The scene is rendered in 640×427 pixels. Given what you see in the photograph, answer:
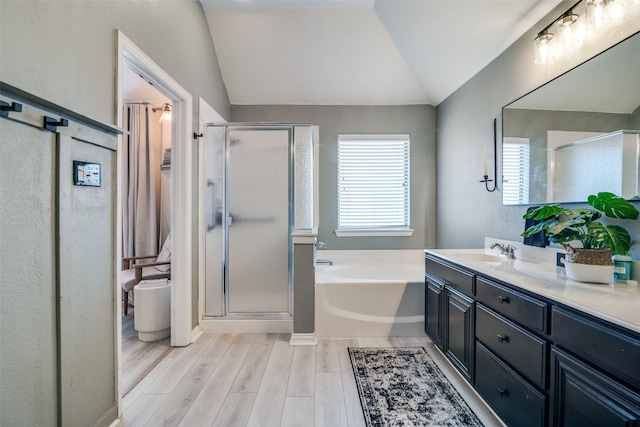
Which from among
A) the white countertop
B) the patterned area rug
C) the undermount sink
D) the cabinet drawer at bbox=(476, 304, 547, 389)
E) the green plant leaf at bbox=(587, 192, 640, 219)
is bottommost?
the patterned area rug

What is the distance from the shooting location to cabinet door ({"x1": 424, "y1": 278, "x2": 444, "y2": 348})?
2309mm

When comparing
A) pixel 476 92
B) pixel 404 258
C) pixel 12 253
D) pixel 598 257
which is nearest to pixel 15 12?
pixel 12 253

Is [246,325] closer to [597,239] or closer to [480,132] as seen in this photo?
[597,239]

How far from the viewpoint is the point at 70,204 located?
4.38 ft

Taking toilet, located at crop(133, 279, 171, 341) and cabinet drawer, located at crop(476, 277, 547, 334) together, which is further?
toilet, located at crop(133, 279, 171, 341)

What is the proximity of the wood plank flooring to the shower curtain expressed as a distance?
3.69 feet

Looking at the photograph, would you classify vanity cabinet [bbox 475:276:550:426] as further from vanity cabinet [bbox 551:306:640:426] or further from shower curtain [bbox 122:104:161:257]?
shower curtain [bbox 122:104:161:257]

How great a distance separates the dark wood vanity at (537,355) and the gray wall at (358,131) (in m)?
1.78

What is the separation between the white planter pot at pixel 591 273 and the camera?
139cm

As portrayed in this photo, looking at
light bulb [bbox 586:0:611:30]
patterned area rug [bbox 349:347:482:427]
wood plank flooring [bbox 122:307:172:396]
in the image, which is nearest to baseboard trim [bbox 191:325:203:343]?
wood plank flooring [bbox 122:307:172:396]

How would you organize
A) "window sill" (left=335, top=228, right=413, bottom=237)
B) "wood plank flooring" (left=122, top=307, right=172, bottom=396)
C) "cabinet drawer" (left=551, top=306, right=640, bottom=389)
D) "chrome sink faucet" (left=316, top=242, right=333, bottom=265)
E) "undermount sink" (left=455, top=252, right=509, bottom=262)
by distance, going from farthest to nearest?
"window sill" (left=335, top=228, right=413, bottom=237)
"chrome sink faucet" (left=316, top=242, right=333, bottom=265)
"undermount sink" (left=455, top=252, right=509, bottom=262)
"wood plank flooring" (left=122, top=307, right=172, bottom=396)
"cabinet drawer" (left=551, top=306, right=640, bottom=389)

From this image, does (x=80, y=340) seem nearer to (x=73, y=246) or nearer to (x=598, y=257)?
(x=73, y=246)

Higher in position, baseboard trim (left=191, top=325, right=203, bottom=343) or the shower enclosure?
the shower enclosure

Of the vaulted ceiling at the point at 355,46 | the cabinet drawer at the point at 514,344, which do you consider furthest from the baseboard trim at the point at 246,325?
the vaulted ceiling at the point at 355,46
